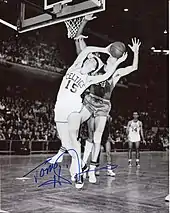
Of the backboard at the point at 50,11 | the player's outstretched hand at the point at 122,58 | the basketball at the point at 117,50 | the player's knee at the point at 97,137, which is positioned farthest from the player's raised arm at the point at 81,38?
the player's knee at the point at 97,137

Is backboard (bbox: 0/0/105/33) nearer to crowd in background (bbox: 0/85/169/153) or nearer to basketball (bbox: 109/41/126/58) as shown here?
basketball (bbox: 109/41/126/58)

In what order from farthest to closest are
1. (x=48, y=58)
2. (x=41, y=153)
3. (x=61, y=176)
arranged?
(x=48, y=58)
(x=41, y=153)
(x=61, y=176)

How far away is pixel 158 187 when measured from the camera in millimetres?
4617

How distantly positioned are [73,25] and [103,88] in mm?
977

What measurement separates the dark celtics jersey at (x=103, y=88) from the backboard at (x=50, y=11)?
2.69ft

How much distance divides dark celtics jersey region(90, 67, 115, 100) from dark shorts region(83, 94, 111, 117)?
0.18 feet

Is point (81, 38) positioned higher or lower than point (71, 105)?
higher

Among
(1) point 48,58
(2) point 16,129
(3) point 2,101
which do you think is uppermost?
(1) point 48,58

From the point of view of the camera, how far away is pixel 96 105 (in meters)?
4.79

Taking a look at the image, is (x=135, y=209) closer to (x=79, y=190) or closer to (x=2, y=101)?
(x=79, y=190)

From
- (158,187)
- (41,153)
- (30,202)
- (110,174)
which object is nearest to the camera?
(30,202)

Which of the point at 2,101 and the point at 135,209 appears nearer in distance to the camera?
the point at 135,209

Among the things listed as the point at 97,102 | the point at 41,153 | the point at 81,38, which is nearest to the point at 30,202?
the point at 97,102

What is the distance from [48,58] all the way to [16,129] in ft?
9.13
